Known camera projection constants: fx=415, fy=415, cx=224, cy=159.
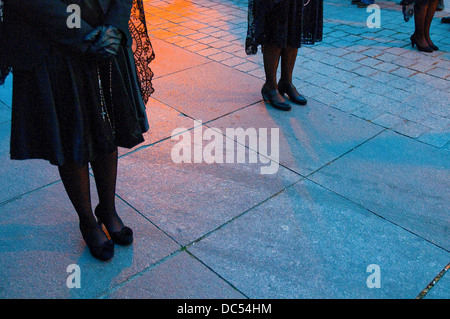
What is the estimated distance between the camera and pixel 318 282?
2312 millimetres

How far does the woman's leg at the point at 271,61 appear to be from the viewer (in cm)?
412

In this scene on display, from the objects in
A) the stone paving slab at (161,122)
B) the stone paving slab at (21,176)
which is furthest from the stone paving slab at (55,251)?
the stone paving slab at (161,122)

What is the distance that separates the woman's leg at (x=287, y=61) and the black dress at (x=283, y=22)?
0.12m

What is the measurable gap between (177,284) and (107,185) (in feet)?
2.26

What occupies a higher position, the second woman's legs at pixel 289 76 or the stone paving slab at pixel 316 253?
the second woman's legs at pixel 289 76

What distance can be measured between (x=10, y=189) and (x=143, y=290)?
142cm

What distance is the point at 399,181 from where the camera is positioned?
10.5 ft

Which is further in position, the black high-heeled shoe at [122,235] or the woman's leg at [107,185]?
the black high-heeled shoe at [122,235]

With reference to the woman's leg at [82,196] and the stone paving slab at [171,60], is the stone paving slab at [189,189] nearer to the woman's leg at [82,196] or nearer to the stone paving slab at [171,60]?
the woman's leg at [82,196]

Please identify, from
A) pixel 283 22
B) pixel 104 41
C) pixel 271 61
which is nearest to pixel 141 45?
pixel 104 41

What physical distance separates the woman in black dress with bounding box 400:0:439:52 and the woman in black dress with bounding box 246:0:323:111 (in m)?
2.43

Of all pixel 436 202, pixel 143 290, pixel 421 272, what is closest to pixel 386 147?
A: pixel 436 202

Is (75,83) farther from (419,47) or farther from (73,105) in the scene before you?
Result: (419,47)
